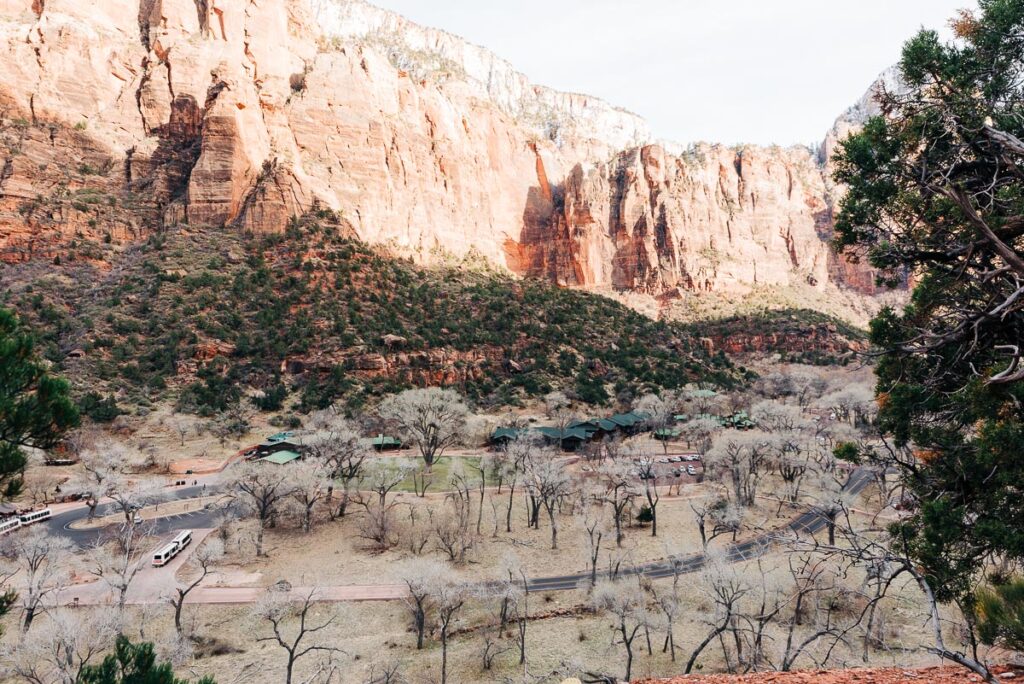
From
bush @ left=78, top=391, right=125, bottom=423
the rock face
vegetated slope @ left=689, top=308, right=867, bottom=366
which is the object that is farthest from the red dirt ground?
vegetated slope @ left=689, top=308, right=867, bottom=366

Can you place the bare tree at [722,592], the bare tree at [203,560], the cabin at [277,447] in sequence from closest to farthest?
1. the bare tree at [722,592]
2. the bare tree at [203,560]
3. the cabin at [277,447]

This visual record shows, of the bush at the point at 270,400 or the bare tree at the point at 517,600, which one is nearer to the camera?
the bare tree at the point at 517,600

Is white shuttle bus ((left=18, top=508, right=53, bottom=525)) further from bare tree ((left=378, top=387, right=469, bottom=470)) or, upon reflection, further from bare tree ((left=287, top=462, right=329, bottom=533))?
bare tree ((left=378, top=387, right=469, bottom=470))

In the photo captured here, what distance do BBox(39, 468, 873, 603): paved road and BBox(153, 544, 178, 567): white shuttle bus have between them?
0.71 m

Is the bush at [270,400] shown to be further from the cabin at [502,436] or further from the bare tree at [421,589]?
the bare tree at [421,589]

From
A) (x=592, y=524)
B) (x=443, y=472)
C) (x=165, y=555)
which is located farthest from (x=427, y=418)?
(x=165, y=555)

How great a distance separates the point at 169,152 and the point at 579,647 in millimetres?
79869

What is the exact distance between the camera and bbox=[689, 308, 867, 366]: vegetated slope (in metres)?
74.5

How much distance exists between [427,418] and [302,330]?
20942 millimetres

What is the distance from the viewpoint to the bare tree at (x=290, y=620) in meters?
18.4

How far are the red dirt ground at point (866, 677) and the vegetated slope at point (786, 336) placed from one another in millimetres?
75907

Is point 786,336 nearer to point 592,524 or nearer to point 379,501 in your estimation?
point 592,524

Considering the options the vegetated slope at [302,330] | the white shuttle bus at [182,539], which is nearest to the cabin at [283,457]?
the white shuttle bus at [182,539]

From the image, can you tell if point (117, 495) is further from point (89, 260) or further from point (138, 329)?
point (89, 260)
